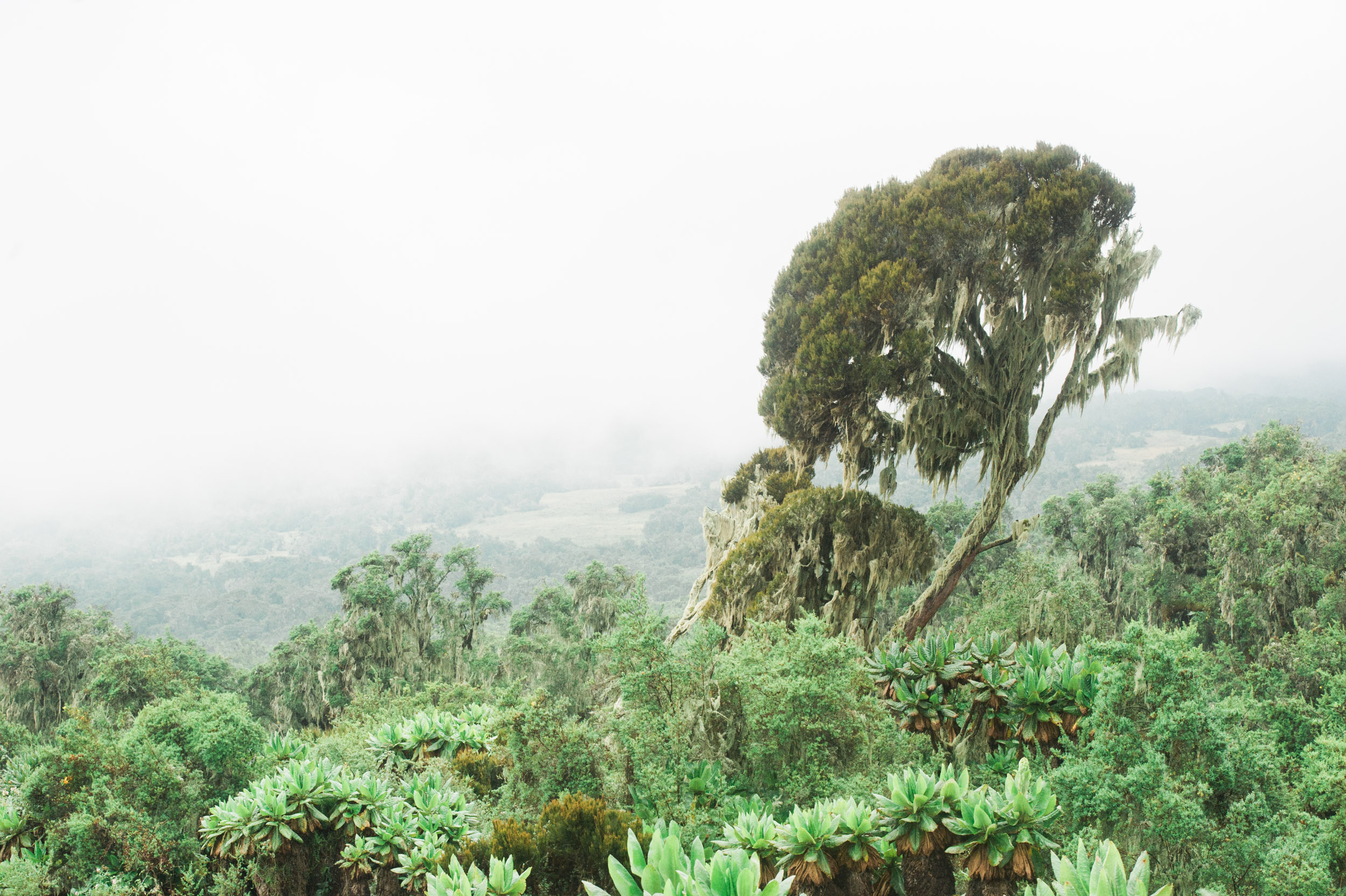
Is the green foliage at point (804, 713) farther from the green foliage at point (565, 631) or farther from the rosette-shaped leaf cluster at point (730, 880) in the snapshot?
the green foliage at point (565, 631)

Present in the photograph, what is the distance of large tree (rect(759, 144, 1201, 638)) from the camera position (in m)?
8.73

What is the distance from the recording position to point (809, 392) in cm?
938

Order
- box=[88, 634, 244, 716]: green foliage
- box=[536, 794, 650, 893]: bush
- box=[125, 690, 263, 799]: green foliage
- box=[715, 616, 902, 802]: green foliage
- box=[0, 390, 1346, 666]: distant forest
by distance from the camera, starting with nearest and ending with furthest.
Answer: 1. box=[536, 794, 650, 893]: bush
2. box=[715, 616, 902, 802]: green foliage
3. box=[125, 690, 263, 799]: green foliage
4. box=[88, 634, 244, 716]: green foliage
5. box=[0, 390, 1346, 666]: distant forest

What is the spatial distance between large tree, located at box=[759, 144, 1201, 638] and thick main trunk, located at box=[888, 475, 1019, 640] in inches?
1.0

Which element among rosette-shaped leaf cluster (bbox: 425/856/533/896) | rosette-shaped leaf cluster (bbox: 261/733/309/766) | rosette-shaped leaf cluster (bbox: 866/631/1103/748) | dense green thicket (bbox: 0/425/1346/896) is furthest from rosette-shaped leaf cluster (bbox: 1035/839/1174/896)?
rosette-shaped leaf cluster (bbox: 261/733/309/766)

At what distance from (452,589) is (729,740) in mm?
18076

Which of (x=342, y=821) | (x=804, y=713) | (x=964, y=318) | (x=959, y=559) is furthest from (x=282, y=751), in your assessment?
(x=964, y=318)

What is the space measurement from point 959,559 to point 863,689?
4806 millimetres

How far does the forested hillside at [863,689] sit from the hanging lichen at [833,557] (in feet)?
0.16

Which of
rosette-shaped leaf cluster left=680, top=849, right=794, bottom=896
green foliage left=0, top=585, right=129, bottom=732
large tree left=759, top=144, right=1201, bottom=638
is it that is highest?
large tree left=759, top=144, right=1201, bottom=638

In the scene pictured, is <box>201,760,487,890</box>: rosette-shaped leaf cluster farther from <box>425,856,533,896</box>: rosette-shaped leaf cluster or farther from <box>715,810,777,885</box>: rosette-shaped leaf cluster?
<box>715,810,777,885</box>: rosette-shaped leaf cluster

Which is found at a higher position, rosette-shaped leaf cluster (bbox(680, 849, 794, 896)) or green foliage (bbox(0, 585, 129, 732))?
rosette-shaped leaf cluster (bbox(680, 849, 794, 896))

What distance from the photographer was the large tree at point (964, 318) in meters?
8.73

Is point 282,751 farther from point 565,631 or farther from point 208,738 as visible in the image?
point 565,631
